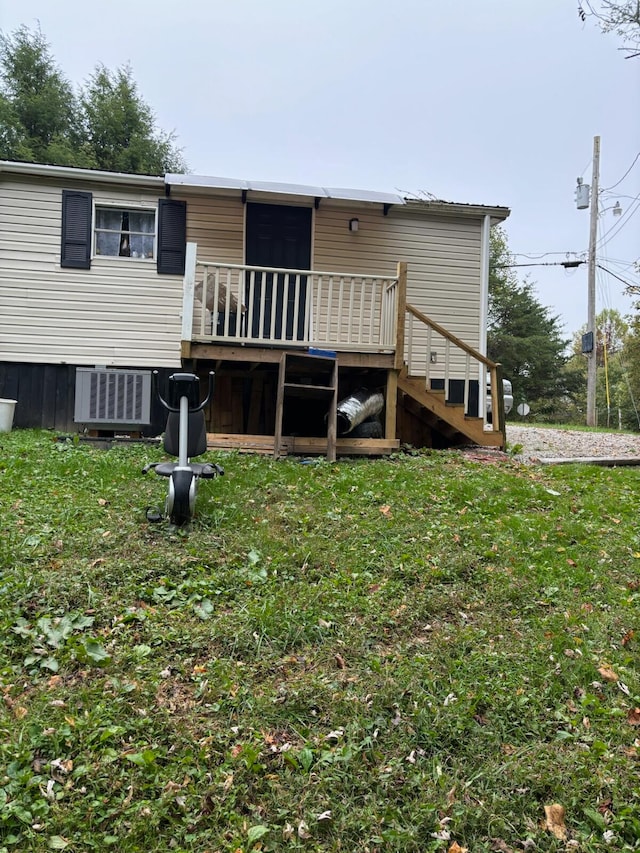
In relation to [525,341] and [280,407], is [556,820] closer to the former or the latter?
[280,407]

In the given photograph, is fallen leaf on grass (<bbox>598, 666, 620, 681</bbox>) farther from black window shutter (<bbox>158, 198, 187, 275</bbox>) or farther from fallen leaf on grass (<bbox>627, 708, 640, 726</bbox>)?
black window shutter (<bbox>158, 198, 187, 275</bbox>)

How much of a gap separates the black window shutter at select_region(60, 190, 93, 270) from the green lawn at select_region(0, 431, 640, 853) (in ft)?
→ 14.7

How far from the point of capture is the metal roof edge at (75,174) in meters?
7.35

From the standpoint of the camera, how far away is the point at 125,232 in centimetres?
778

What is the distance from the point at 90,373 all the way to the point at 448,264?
210 inches

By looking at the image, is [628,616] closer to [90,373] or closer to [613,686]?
[613,686]

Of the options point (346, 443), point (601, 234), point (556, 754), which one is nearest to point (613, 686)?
point (556, 754)

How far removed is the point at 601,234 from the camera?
55.6ft

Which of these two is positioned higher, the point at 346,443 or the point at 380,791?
the point at 346,443

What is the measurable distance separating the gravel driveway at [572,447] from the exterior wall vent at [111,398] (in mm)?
4887

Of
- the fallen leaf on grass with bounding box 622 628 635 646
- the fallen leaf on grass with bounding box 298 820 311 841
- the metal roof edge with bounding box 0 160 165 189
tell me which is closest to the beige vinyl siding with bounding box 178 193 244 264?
the metal roof edge with bounding box 0 160 165 189

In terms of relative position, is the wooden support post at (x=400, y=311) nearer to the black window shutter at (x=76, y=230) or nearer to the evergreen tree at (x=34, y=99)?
the black window shutter at (x=76, y=230)

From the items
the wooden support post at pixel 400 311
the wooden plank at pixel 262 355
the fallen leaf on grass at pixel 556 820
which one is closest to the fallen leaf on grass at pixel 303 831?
the fallen leaf on grass at pixel 556 820

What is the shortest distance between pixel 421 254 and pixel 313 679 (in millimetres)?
7152
